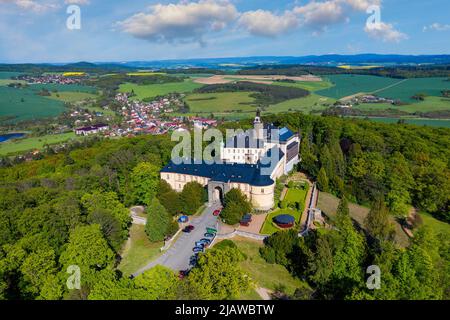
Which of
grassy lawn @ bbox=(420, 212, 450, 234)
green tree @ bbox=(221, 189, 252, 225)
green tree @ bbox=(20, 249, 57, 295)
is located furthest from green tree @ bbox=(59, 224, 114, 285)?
grassy lawn @ bbox=(420, 212, 450, 234)

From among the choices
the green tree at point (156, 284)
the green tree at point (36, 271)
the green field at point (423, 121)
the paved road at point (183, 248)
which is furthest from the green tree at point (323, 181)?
the green field at point (423, 121)

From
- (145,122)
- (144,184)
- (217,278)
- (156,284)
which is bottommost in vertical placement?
(217,278)

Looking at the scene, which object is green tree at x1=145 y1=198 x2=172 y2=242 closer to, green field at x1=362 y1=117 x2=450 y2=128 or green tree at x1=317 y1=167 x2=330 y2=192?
green tree at x1=317 y1=167 x2=330 y2=192

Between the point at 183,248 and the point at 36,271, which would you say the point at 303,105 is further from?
the point at 36,271

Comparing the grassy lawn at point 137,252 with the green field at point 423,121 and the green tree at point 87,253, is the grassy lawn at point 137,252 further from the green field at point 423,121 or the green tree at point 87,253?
the green field at point 423,121

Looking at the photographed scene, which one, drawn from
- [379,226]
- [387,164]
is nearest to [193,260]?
[379,226]
